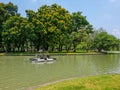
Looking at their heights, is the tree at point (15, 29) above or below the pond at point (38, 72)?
above

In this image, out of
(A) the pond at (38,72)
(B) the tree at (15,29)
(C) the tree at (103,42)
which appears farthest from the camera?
(C) the tree at (103,42)

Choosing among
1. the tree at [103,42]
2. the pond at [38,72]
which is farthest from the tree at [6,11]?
the pond at [38,72]

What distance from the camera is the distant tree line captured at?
5725 centimetres

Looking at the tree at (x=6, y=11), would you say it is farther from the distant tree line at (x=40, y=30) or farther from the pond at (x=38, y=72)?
the pond at (x=38, y=72)

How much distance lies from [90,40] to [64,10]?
46.0ft

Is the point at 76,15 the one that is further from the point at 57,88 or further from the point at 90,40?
the point at 57,88

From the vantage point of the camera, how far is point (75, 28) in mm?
80500

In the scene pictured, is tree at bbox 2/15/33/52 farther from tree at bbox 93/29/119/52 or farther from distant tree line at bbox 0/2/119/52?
tree at bbox 93/29/119/52

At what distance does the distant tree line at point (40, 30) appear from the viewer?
57250 mm

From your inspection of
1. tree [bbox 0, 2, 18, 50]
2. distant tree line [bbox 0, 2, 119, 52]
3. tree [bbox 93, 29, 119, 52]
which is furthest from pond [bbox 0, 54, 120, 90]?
tree [bbox 93, 29, 119, 52]

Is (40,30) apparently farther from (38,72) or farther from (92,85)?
(92,85)

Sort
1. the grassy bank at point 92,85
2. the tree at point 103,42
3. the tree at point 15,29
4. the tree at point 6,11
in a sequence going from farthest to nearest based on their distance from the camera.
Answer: the tree at point 103,42 < the tree at point 6,11 < the tree at point 15,29 < the grassy bank at point 92,85

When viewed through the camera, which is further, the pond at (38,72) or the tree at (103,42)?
the tree at (103,42)

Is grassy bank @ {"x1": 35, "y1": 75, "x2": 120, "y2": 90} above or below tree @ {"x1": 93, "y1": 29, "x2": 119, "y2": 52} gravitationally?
below
